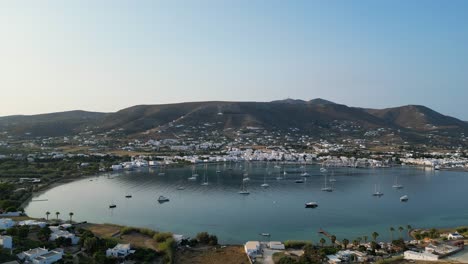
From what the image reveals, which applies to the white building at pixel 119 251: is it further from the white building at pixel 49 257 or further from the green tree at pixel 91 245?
the white building at pixel 49 257

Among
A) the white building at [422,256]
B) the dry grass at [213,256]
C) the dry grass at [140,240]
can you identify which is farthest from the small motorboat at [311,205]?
the dry grass at [140,240]

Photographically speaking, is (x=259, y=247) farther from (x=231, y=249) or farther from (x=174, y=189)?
(x=174, y=189)

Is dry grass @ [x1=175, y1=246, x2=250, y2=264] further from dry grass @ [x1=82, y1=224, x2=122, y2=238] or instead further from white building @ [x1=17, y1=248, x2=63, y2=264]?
dry grass @ [x1=82, y1=224, x2=122, y2=238]

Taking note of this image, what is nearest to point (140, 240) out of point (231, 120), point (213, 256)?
point (213, 256)

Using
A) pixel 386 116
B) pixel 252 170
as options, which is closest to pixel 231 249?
pixel 252 170

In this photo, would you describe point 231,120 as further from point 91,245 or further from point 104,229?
point 91,245
